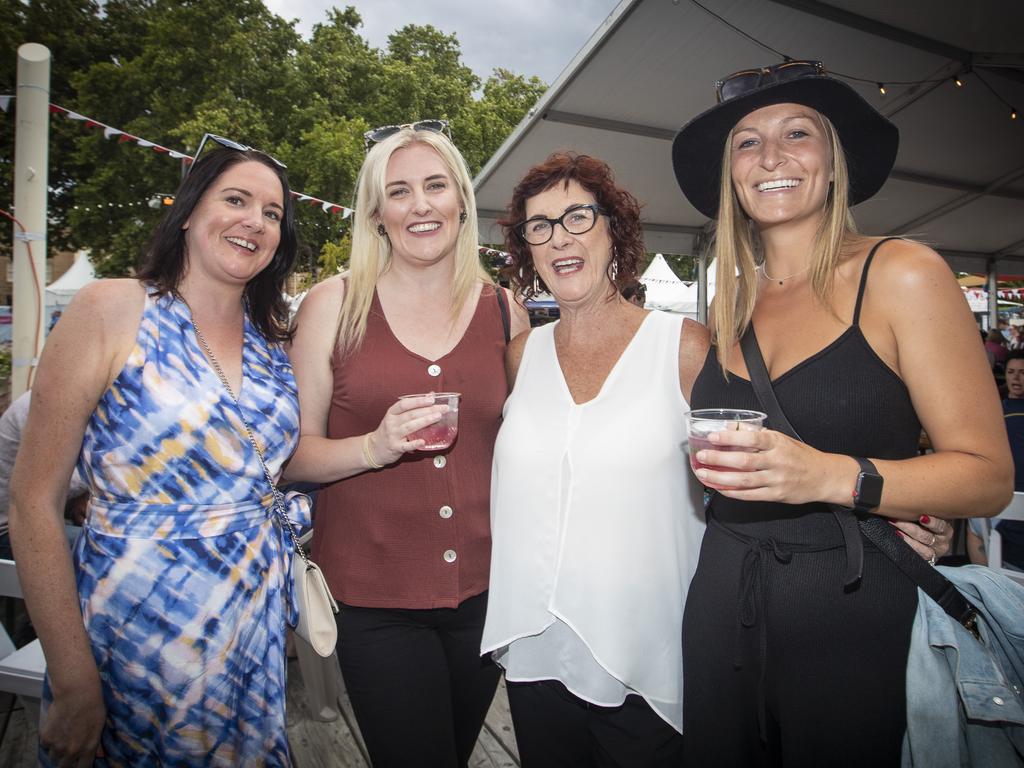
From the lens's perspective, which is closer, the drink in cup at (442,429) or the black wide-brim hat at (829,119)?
the black wide-brim hat at (829,119)

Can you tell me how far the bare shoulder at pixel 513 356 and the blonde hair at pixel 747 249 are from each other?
724 mm

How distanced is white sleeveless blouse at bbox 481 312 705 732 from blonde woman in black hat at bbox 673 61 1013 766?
0.11 metres

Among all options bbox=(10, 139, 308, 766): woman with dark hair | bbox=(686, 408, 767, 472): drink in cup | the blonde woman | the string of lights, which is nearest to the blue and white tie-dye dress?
bbox=(10, 139, 308, 766): woman with dark hair

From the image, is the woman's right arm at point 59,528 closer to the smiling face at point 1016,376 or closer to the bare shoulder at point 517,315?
the bare shoulder at point 517,315

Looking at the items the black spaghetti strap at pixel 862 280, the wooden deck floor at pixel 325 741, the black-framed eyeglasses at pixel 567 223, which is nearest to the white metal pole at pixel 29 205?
the wooden deck floor at pixel 325 741

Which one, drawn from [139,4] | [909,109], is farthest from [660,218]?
[139,4]

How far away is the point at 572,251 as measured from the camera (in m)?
2.09

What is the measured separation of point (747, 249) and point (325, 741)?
3104mm

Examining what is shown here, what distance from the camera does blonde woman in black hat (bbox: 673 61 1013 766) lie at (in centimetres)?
130

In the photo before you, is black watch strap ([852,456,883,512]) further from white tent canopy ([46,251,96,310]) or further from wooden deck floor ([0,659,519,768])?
white tent canopy ([46,251,96,310])

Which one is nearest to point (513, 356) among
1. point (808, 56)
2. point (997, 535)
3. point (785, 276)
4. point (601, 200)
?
point (601, 200)

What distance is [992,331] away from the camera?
10.7 m

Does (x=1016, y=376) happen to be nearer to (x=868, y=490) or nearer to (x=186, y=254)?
(x=868, y=490)

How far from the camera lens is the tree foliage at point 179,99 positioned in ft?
54.4
